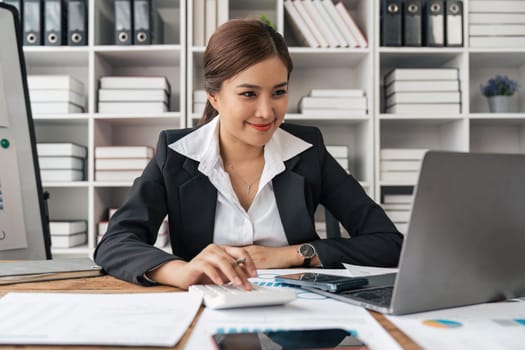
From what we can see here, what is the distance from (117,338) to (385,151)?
2.20 meters

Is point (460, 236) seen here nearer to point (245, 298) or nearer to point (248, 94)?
point (245, 298)

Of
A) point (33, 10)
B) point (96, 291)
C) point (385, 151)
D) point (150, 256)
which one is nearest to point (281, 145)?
point (150, 256)

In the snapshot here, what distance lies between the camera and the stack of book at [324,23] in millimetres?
2602

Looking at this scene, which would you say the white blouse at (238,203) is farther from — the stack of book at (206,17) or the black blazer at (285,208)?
the stack of book at (206,17)

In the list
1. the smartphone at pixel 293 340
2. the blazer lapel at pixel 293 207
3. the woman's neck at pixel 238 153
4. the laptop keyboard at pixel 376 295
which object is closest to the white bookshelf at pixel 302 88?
the woman's neck at pixel 238 153

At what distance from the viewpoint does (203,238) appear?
53.9 inches

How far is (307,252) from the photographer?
116 centimetres

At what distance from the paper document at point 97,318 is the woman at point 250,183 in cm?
40

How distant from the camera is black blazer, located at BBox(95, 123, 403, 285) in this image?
46.8 inches

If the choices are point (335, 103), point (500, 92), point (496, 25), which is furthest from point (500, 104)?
point (335, 103)

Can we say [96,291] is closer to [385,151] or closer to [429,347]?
[429,347]

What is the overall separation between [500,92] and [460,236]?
2.31 metres

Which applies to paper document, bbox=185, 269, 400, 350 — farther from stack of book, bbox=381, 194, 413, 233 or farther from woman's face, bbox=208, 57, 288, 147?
stack of book, bbox=381, 194, 413, 233

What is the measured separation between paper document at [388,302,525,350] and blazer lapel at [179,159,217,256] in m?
0.77
